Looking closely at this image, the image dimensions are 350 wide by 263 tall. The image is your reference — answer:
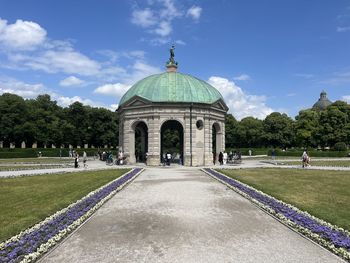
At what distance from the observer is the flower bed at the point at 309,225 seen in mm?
8828

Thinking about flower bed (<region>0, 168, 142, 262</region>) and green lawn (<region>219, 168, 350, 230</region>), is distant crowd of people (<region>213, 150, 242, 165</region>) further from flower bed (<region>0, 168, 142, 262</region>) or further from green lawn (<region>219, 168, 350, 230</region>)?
flower bed (<region>0, 168, 142, 262</region>)

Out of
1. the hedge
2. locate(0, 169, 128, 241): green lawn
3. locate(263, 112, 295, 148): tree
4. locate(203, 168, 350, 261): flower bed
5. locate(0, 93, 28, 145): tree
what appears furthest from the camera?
locate(263, 112, 295, 148): tree

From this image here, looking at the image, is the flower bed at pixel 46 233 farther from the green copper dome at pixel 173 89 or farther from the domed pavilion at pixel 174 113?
the green copper dome at pixel 173 89

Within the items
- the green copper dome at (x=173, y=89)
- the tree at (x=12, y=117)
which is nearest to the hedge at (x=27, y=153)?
the tree at (x=12, y=117)

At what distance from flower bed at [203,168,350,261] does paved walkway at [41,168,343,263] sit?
0.33 metres

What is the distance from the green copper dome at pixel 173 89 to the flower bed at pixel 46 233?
1066 inches

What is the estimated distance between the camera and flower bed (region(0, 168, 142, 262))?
8.21m

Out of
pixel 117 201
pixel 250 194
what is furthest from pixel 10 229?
pixel 250 194

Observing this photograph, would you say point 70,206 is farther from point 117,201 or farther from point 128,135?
point 128,135

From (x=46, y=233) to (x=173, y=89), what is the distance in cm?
3338

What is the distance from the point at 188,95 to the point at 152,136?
292 inches

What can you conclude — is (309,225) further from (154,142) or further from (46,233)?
(154,142)

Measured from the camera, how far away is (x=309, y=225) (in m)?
10.7

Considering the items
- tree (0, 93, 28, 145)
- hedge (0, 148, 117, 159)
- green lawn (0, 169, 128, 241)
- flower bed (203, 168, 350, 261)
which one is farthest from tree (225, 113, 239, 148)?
flower bed (203, 168, 350, 261)
